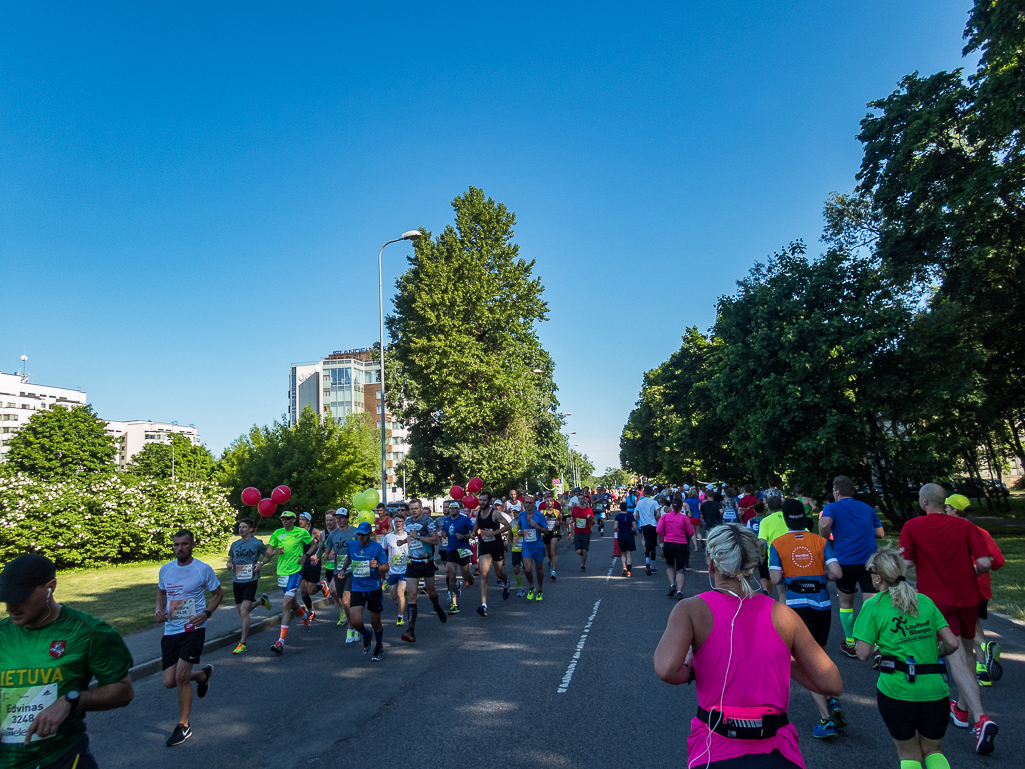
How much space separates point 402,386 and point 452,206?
9.83m

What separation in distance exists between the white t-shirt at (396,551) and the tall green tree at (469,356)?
760 inches

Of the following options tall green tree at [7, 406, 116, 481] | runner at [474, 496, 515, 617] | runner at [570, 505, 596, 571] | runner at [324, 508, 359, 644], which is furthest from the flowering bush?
tall green tree at [7, 406, 116, 481]

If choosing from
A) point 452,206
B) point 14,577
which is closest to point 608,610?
point 14,577

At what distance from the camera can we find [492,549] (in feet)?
40.7

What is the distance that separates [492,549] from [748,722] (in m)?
10.4

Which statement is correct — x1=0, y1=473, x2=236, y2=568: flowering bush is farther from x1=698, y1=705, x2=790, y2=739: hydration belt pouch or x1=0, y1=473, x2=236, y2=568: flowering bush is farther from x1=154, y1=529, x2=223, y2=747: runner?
x1=698, y1=705, x2=790, y2=739: hydration belt pouch

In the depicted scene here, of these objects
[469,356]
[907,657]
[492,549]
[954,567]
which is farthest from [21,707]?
[469,356]

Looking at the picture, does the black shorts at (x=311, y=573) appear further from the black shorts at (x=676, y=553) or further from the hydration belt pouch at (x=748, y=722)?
the hydration belt pouch at (x=748, y=722)

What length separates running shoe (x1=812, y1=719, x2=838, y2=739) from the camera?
497 cm

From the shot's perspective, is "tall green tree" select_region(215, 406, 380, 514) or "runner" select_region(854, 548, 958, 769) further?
"tall green tree" select_region(215, 406, 380, 514)

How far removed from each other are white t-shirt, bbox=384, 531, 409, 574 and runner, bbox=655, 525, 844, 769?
27.5ft

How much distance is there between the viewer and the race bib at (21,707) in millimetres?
2691

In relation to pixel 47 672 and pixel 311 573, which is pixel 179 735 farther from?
pixel 311 573

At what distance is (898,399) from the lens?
878 inches
